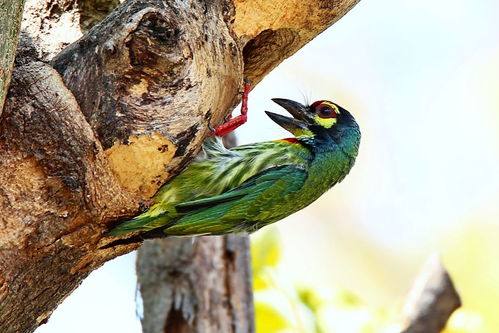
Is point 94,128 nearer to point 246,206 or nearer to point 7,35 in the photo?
point 7,35

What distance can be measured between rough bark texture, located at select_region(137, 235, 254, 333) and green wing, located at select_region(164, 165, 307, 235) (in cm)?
138

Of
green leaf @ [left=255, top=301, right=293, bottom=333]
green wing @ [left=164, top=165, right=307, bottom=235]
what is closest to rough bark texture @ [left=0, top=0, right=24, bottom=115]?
green wing @ [left=164, top=165, right=307, bottom=235]

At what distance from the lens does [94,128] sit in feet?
9.55

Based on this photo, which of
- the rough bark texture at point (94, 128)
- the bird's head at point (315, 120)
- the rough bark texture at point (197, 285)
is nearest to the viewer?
the rough bark texture at point (94, 128)

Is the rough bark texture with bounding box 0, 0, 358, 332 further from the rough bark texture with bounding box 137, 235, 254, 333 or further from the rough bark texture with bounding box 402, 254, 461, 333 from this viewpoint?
the rough bark texture with bounding box 137, 235, 254, 333

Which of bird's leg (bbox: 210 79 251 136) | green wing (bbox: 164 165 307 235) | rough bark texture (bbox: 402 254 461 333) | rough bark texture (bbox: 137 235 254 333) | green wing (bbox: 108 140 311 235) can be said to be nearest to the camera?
green wing (bbox: 108 140 311 235)

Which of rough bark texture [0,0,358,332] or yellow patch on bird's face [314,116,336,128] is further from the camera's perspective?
yellow patch on bird's face [314,116,336,128]

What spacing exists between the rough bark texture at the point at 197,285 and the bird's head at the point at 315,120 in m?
1.16

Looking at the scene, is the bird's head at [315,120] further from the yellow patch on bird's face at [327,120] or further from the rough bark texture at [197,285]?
the rough bark texture at [197,285]

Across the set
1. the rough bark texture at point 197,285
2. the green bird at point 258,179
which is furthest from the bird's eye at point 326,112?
the rough bark texture at point 197,285

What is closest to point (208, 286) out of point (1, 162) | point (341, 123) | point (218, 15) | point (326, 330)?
point (326, 330)

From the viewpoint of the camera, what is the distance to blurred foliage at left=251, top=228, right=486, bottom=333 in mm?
3975

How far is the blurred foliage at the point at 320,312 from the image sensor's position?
397 centimetres

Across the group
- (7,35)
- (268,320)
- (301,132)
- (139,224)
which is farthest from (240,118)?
(268,320)
